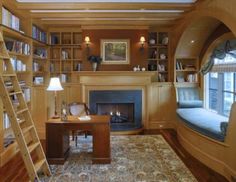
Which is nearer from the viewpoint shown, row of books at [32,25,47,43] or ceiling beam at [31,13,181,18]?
ceiling beam at [31,13,181,18]

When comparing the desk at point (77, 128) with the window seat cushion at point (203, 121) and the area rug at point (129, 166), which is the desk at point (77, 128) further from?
the window seat cushion at point (203, 121)

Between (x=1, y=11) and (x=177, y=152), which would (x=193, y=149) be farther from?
(x=1, y=11)

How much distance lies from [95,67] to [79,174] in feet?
11.6

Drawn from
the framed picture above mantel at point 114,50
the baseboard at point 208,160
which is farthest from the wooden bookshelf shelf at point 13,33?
the baseboard at point 208,160

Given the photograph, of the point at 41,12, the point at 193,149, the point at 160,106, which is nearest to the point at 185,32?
the point at 160,106

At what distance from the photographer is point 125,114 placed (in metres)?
7.09

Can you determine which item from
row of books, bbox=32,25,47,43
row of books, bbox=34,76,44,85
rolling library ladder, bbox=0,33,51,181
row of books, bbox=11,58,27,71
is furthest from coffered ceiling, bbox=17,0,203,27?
rolling library ladder, bbox=0,33,51,181

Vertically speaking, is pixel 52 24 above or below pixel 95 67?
above

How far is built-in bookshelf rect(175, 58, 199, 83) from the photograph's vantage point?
6.82m

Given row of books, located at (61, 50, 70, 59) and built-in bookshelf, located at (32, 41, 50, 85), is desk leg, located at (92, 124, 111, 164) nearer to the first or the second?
built-in bookshelf, located at (32, 41, 50, 85)

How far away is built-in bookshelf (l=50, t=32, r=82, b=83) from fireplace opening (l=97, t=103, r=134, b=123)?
1.26m

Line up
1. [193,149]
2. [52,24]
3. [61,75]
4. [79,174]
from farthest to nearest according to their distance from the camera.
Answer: [61,75], [52,24], [193,149], [79,174]

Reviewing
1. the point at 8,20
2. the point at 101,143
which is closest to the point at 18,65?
the point at 8,20

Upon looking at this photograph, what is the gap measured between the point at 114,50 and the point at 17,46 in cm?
261
